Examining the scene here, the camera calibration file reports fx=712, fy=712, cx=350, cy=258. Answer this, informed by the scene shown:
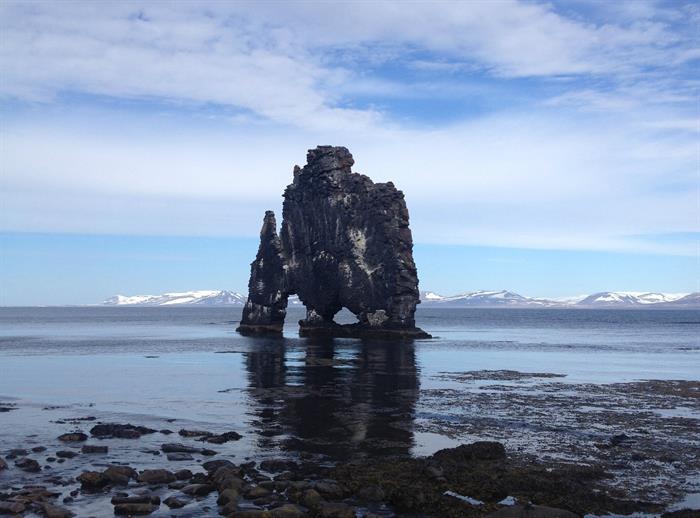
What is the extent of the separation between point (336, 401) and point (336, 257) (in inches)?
3329

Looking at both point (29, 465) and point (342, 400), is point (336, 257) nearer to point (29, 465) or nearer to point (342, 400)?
point (342, 400)

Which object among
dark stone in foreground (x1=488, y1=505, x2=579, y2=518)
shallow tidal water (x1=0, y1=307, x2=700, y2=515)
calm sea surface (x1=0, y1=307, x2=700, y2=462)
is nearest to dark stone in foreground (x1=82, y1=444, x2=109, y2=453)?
shallow tidal water (x1=0, y1=307, x2=700, y2=515)

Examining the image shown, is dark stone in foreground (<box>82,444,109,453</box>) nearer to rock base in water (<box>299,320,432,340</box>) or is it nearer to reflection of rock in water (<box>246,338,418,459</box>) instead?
reflection of rock in water (<box>246,338,418,459</box>)

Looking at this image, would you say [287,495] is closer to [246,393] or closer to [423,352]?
[246,393]

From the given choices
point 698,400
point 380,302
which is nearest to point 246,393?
point 698,400

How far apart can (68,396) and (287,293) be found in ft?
300

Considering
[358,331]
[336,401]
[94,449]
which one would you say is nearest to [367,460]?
[94,449]

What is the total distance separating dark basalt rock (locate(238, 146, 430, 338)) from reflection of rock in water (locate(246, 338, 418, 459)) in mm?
38796

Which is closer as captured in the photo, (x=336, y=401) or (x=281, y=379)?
(x=336, y=401)

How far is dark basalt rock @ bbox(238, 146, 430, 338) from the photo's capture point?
12269 centimetres

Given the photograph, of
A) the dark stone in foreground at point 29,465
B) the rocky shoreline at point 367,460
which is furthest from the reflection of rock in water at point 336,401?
the dark stone in foreground at point 29,465

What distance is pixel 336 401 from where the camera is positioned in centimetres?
4612

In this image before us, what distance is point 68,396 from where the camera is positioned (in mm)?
50219

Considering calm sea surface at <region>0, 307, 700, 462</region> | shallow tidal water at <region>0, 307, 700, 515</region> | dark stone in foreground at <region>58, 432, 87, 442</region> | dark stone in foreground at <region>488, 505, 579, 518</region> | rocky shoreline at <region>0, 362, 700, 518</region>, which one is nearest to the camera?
dark stone in foreground at <region>488, 505, 579, 518</region>
